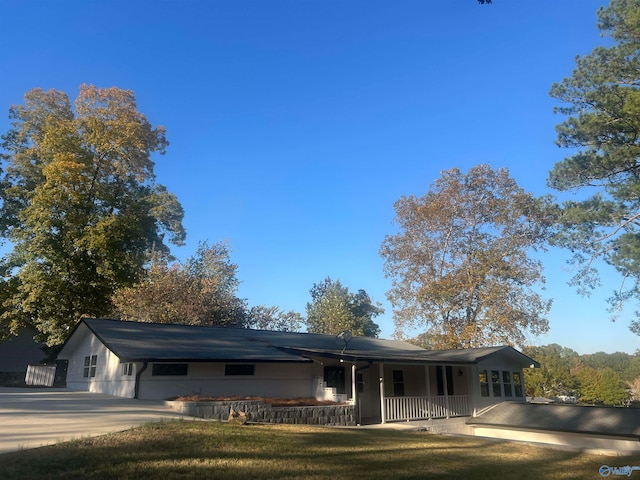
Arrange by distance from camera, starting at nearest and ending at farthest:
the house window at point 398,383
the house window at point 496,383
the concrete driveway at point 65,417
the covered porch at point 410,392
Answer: the concrete driveway at point 65,417 < the covered porch at point 410,392 < the house window at point 398,383 < the house window at point 496,383

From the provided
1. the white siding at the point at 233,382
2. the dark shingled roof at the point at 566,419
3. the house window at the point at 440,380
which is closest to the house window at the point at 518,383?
the house window at the point at 440,380

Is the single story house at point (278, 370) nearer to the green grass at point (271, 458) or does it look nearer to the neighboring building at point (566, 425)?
the neighboring building at point (566, 425)

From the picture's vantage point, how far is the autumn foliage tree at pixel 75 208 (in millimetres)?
27906

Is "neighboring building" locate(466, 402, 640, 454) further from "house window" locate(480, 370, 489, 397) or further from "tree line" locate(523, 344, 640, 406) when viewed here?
"tree line" locate(523, 344, 640, 406)

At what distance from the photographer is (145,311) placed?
90.9 ft

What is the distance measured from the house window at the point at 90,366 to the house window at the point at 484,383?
17.1 metres

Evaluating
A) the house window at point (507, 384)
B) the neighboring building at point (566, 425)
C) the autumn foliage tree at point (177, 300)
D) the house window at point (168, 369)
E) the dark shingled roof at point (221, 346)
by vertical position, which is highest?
the autumn foliage tree at point (177, 300)

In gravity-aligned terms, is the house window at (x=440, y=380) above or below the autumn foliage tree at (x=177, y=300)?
below

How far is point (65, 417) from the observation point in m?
11.0

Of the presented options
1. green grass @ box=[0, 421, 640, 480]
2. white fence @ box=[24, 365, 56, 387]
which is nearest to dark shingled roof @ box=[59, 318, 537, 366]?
white fence @ box=[24, 365, 56, 387]

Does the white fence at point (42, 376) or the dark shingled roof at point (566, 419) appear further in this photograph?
the white fence at point (42, 376)

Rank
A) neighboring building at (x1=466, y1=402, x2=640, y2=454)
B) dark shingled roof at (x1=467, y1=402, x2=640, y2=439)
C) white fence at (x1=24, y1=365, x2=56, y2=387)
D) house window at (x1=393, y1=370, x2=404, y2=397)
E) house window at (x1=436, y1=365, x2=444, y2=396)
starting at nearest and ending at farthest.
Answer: neighboring building at (x1=466, y1=402, x2=640, y2=454)
dark shingled roof at (x1=467, y1=402, x2=640, y2=439)
house window at (x1=393, y1=370, x2=404, y2=397)
house window at (x1=436, y1=365, x2=444, y2=396)
white fence at (x1=24, y1=365, x2=56, y2=387)

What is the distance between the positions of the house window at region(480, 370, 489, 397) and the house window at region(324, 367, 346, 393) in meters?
6.92

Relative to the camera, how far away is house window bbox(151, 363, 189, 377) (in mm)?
16094
